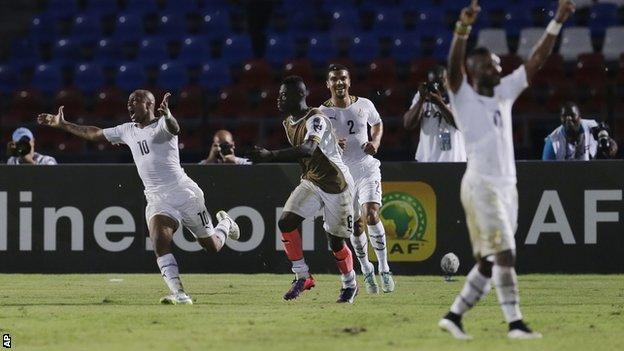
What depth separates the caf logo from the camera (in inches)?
704

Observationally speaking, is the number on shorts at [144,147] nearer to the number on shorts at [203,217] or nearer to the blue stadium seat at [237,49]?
the number on shorts at [203,217]

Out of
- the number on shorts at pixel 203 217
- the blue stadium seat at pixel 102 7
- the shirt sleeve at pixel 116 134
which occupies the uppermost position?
the blue stadium seat at pixel 102 7

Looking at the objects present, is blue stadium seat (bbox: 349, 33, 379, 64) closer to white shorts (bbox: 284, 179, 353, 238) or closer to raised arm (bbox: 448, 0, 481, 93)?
white shorts (bbox: 284, 179, 353, 238)

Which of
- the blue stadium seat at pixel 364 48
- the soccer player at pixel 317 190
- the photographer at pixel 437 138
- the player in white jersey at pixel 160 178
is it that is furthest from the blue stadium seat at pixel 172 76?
the soccer player at pixel 317 190

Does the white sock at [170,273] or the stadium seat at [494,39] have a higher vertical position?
the stadium seat at [494,39]

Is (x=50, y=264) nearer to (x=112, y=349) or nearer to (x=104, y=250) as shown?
(x=104, y=250)

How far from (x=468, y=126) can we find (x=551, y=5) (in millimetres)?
16261

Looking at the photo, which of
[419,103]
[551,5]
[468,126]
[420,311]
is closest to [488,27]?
[551,5]

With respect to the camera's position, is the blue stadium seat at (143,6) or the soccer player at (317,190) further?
the blue stadium seat at (143,6)

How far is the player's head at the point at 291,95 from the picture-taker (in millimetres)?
13195

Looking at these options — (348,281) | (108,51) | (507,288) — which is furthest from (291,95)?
(108,51)

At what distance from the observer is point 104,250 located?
1816cm

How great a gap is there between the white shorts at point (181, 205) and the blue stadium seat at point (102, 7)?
14281mm

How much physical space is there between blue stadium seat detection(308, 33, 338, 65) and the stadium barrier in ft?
24.4
